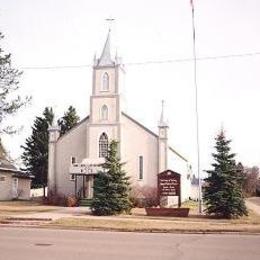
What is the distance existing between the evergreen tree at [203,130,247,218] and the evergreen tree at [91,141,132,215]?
5.32 meters

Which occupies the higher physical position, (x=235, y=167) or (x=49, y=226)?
(x=235, y=167)

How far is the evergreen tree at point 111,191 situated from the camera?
31.9 m

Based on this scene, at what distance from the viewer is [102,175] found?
3306 cm

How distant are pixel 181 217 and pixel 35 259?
19.1 metres

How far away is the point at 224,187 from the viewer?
31234 millimetres

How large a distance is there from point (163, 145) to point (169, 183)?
11136 millimetres

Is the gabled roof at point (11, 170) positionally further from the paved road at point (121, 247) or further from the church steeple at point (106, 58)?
the paved road at point (121, 247)

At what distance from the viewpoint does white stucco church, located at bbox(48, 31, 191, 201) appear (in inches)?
1773

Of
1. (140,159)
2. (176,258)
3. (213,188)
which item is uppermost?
(140,159)

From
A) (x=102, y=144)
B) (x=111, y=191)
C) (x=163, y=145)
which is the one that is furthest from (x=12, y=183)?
(x=111, y=191)

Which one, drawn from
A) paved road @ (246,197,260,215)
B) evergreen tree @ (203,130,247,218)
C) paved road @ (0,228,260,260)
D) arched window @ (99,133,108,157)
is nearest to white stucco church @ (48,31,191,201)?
arched window @ (99,133,108,157)

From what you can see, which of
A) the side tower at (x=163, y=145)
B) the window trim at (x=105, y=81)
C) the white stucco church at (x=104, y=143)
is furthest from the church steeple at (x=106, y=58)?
the side tower at (x=163, y=145)

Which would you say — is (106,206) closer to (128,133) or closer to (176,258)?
(128,133)

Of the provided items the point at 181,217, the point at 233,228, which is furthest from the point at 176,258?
the point at 181,217
